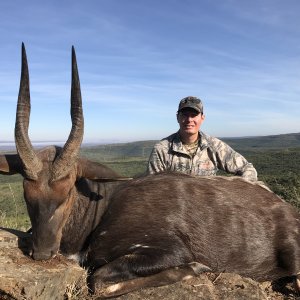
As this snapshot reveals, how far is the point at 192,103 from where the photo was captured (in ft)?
25.1

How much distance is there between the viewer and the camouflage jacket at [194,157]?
772 centimetres

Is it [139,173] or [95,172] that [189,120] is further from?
[95,172]

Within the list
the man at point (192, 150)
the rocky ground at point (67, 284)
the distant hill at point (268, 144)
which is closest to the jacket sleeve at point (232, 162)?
the man at point (192, 150)

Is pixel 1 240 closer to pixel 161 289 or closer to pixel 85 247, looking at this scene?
pixel 85 247

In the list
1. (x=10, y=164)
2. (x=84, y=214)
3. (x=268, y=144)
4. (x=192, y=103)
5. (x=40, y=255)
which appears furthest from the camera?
(x=268, y=144)

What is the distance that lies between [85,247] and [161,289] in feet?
3.92

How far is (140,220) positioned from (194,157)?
10.4 feet

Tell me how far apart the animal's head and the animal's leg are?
2.04 ft

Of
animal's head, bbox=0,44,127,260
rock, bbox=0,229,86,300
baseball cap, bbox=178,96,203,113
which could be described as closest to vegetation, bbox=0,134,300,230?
→ baseball cap, bbox=178,96,203,113

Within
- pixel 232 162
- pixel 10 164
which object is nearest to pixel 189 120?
pixel 232 162

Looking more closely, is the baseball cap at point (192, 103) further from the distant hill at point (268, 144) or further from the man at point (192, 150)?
the distant hill at point (268, 144)

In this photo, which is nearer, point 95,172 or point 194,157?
point 95,172

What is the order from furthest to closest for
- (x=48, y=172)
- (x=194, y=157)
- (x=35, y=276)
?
(x=194, y=157)
(x=48, y=172)
(x=35, y=276)

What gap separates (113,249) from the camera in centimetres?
471
